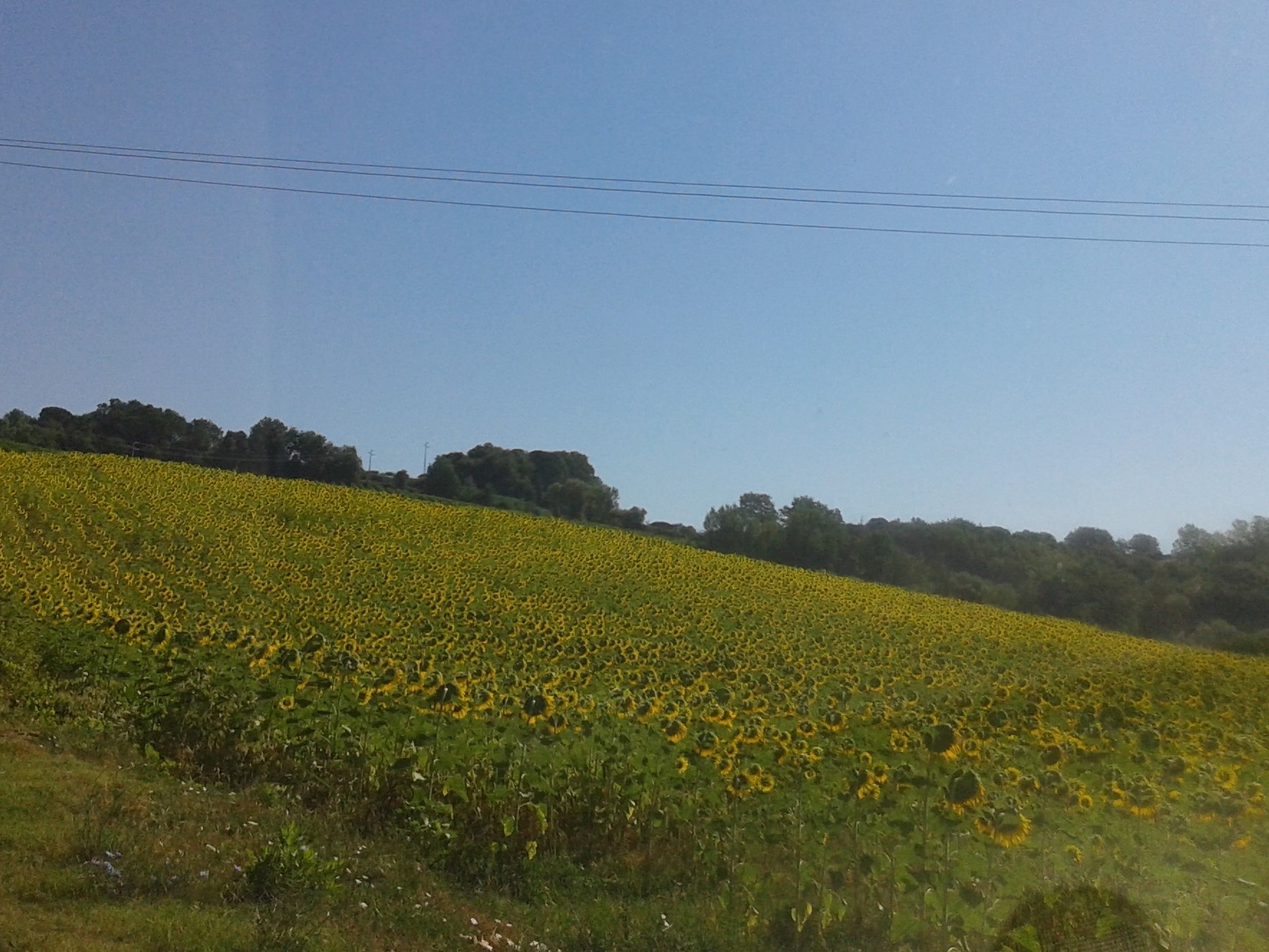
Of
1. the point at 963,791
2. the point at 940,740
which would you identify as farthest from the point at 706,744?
the point at 963,791

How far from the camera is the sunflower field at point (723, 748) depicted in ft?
19.2

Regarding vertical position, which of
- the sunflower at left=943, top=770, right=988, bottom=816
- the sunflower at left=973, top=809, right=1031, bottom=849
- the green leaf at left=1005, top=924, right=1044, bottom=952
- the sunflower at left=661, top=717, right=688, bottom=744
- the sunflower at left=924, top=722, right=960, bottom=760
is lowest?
the green leaf at left=1005, top=924, right=1044, bottom=952

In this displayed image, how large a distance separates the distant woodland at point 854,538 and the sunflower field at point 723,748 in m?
8.35

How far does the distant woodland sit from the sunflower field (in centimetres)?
835

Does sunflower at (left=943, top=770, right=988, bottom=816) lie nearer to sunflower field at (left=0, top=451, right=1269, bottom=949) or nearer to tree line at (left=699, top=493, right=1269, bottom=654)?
sunflower field at (left=0, top=451, right=1269, bottom=949)

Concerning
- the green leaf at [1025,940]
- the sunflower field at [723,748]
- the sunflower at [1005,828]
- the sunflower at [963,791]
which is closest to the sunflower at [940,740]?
the sunflower field at [723,748]

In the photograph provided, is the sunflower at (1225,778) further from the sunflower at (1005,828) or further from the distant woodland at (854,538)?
the distant woodland at (854,538)

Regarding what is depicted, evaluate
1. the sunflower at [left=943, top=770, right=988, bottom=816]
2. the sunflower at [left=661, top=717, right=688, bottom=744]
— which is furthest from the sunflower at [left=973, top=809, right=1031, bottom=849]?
the sunflower at [left=661, top=717, right=688, bottom=744]

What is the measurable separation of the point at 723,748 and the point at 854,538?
106ft

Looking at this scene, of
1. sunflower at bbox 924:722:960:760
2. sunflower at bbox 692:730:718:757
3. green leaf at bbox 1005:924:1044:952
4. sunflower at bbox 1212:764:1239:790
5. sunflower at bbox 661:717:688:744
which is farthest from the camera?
sunflower at bbox 661:717:688:744

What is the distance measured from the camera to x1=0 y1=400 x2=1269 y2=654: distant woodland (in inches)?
986

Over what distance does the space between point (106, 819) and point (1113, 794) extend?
610 cm

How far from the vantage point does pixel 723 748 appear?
8.09 meters

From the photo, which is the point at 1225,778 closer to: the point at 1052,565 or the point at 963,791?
the point at 963,791
